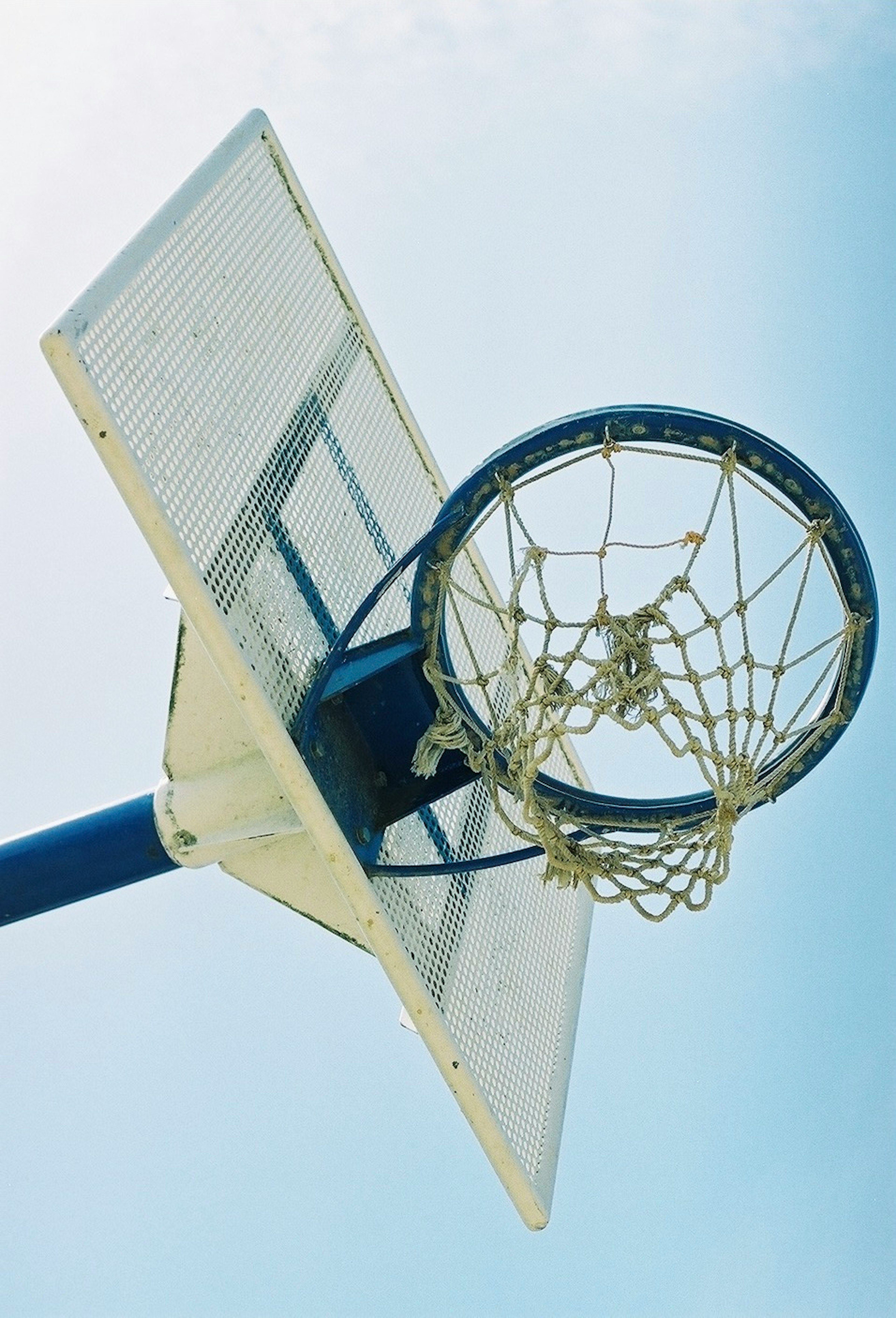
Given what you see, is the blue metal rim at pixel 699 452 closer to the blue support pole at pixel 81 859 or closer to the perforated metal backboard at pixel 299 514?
the perforated metal backboard at pixel 299 514

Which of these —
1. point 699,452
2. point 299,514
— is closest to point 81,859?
point 299,514

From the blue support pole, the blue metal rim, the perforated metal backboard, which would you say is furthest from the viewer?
the blue support pole

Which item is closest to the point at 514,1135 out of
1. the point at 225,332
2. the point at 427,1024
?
the point at 427,1024

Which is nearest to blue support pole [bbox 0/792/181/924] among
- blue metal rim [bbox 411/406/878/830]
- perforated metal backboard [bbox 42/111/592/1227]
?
perforated metal backboard [bbox 42/111/592/1227]

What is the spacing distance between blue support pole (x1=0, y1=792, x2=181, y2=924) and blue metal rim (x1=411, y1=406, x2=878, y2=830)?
91cm

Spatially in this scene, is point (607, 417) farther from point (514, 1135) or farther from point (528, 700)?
point (514, 1135)

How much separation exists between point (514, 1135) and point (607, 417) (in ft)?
5.91

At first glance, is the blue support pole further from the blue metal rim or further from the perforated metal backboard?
the blue metal rim

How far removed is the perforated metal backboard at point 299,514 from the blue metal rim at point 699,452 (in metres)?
0.35

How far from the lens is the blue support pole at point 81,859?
372 cm

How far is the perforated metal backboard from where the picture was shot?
313 cm

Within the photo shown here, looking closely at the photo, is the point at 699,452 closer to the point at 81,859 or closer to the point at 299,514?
the point at 299,514

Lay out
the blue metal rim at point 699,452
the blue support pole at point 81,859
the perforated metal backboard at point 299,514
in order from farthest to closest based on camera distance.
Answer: the blue support pole at point 81,859, the blue metal rim at point 699,452, the perforated metal backboard at point 299,514

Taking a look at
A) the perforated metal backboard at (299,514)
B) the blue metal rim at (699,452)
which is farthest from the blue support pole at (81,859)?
the blue metal rim at (699,452)
